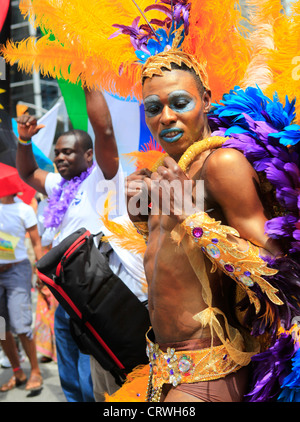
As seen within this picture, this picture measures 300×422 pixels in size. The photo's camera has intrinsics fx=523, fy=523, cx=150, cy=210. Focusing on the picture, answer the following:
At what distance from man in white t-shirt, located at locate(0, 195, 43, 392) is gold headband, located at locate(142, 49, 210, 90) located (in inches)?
115

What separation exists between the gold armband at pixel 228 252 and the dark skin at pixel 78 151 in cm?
158

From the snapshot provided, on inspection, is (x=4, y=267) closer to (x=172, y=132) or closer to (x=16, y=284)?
(x=16, y=284)

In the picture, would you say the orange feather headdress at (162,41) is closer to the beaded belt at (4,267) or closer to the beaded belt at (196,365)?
the beaded belt at (196,365)

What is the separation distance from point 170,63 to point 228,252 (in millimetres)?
837

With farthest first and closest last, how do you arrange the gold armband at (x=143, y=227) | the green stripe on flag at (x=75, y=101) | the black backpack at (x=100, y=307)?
the green stripe on flag at (x=75, y=101) < the black backpack at (x=100, y=307) < the gold armband at (x=143, y=227)

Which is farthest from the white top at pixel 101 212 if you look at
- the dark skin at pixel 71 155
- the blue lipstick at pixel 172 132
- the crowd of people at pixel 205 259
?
the blue lipstick at pixel 172 132

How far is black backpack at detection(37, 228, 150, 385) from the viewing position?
3061mm

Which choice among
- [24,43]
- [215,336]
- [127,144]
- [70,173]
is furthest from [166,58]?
[70,173]

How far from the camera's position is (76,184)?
4.34m

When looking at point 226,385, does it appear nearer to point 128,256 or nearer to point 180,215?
point 180,215

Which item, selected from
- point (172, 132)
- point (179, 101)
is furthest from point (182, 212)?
point (179, 101)

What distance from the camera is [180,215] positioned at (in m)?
1.94

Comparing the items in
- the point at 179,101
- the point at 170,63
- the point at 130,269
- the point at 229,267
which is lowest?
the point at 130,269

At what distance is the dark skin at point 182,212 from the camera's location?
1.90 meters
